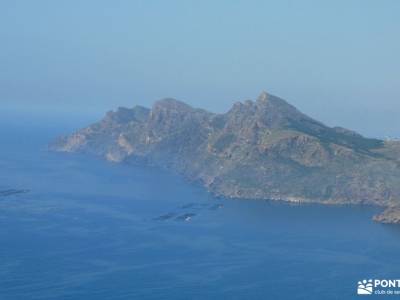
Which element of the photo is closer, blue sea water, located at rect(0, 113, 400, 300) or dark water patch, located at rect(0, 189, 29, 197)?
blue sea water, located at rect(0, 113, 400, 300)

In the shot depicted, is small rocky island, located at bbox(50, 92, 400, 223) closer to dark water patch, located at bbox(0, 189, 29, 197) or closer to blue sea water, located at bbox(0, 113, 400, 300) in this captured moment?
blue sea water, located at bbox(0, 113, 400, 300)

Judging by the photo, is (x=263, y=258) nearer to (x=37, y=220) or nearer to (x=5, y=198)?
(x=37, y=220)

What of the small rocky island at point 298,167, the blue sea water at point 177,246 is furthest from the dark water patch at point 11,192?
the small rocky island at point 298,167

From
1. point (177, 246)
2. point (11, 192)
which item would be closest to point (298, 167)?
point (11, 192)

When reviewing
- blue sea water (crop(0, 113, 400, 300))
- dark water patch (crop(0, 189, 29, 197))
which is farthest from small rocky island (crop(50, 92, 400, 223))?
dark water patch (crop(0, 189, 29, 197))

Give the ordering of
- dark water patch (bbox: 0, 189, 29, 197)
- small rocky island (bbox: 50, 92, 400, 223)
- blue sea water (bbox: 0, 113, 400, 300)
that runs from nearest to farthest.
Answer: blue sea water (bbox: 0, 113, 400, 300) → dark water patch (bbox: 0, 189, 29, 197) → small rocky island (bbox: 50, 92, 400, 223)

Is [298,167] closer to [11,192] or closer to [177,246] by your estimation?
[11,192]

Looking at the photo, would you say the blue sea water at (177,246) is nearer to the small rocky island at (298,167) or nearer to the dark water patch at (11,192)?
the dark water patch at (11,192)

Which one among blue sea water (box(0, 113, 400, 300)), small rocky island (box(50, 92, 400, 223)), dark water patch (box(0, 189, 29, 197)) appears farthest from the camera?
small rocky island (box(50, 92, 400, 223))

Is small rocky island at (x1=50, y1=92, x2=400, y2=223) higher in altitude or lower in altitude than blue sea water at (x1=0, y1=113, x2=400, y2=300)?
higher

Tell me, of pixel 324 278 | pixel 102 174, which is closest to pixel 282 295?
pixel 324 278
